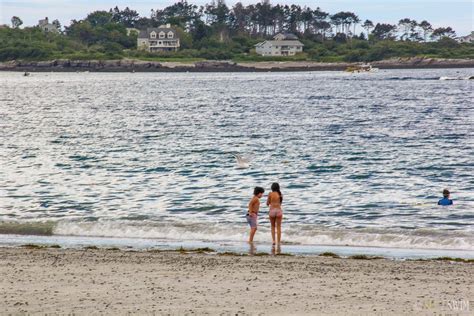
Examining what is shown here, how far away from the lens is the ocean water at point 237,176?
22.4 m

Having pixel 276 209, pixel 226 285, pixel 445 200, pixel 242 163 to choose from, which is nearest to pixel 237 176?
pixel 242 163

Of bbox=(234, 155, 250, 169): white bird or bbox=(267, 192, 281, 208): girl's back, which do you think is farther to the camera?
bbox=(234, 155, 250, 169): white bird

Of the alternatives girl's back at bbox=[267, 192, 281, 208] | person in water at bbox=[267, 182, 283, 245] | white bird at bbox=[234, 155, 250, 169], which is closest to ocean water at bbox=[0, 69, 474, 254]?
white bird at bbox=[234, 155, 250, 169]

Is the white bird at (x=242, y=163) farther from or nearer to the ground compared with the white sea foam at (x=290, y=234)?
nearer to the ground

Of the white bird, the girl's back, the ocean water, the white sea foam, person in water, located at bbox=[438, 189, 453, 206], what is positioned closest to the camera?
the girl's back

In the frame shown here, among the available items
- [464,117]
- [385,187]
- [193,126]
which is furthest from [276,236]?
A: [464,117]

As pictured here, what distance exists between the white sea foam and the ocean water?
0.03 meters

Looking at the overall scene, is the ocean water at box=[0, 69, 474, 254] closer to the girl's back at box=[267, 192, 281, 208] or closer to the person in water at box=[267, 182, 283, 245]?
the person in water at box=[267, 182, 283, 245]

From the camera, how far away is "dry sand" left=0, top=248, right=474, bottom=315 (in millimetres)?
12719

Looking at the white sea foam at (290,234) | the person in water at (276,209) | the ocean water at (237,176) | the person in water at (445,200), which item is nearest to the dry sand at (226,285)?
the person in water at (276,209)

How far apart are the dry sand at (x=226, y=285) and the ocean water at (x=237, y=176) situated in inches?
150

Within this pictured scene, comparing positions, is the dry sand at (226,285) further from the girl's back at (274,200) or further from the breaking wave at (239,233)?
the breaking wave at (239,233)

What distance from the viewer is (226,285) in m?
14.4

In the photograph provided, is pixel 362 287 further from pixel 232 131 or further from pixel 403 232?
pixel 232 131
